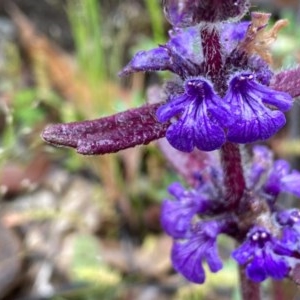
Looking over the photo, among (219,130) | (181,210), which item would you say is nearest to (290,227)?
(181,210)

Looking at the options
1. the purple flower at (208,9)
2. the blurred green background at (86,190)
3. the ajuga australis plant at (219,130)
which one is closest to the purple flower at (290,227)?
the ajuga australis plant at (219,130)

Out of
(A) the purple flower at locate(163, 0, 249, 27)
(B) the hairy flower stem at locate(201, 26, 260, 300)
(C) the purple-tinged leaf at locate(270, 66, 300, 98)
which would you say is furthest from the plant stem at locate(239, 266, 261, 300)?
(A) the purple flower at locate(163, 0, 249, 27)

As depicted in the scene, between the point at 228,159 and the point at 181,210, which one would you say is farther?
the point at 181,210

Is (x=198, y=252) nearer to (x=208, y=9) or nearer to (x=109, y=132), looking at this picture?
(x=109, y=132)

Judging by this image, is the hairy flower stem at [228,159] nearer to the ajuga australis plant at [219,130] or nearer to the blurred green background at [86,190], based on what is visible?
the ajuga australis plant at [219,130]

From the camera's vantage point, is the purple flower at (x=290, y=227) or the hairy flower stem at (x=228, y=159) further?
the purple flower at (x=290, y=227)

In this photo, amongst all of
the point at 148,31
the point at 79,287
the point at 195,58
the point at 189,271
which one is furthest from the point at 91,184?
the point at 195,58

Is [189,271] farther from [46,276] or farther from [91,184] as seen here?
[91,184]

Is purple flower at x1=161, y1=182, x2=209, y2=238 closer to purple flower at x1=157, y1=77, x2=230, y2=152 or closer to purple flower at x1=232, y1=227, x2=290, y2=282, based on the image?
purple flower at x1=232, y1=227, x2=290, y2=282
